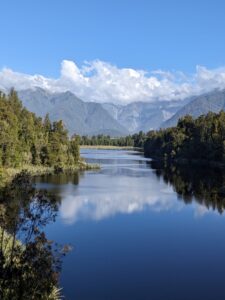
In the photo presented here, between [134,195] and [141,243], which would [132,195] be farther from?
[141,243]

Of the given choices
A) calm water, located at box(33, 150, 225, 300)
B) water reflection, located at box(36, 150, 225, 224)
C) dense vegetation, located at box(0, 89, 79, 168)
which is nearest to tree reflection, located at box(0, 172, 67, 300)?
calm water, located at box(33, 150, 225, 300)

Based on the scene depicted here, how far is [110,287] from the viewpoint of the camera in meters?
34.8

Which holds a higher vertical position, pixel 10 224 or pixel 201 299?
pixel 10 224

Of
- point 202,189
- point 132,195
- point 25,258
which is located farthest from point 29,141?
point 25,258

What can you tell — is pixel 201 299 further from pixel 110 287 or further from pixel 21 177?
pixel 21 177

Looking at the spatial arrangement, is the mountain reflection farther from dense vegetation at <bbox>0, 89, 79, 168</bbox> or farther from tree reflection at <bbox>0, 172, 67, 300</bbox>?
tree reflection at <bbox>0, 172, 67, 300</bbox>

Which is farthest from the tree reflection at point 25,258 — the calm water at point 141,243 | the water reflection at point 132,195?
the water reflection at point 132,195

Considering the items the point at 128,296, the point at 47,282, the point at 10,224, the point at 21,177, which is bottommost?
the point at 128,296

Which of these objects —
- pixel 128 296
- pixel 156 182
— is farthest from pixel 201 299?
pixel 156 182

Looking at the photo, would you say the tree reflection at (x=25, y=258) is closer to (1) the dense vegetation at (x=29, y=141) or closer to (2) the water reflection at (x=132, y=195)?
(2) the water reflection at (x=132, y=195)

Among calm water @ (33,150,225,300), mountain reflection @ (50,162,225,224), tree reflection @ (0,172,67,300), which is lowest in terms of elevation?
calm water @ (33,150,225,300)

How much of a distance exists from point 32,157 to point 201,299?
113m

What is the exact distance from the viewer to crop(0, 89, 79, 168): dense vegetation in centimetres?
11319

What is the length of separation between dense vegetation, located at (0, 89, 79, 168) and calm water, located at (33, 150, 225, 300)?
80.0 feet
